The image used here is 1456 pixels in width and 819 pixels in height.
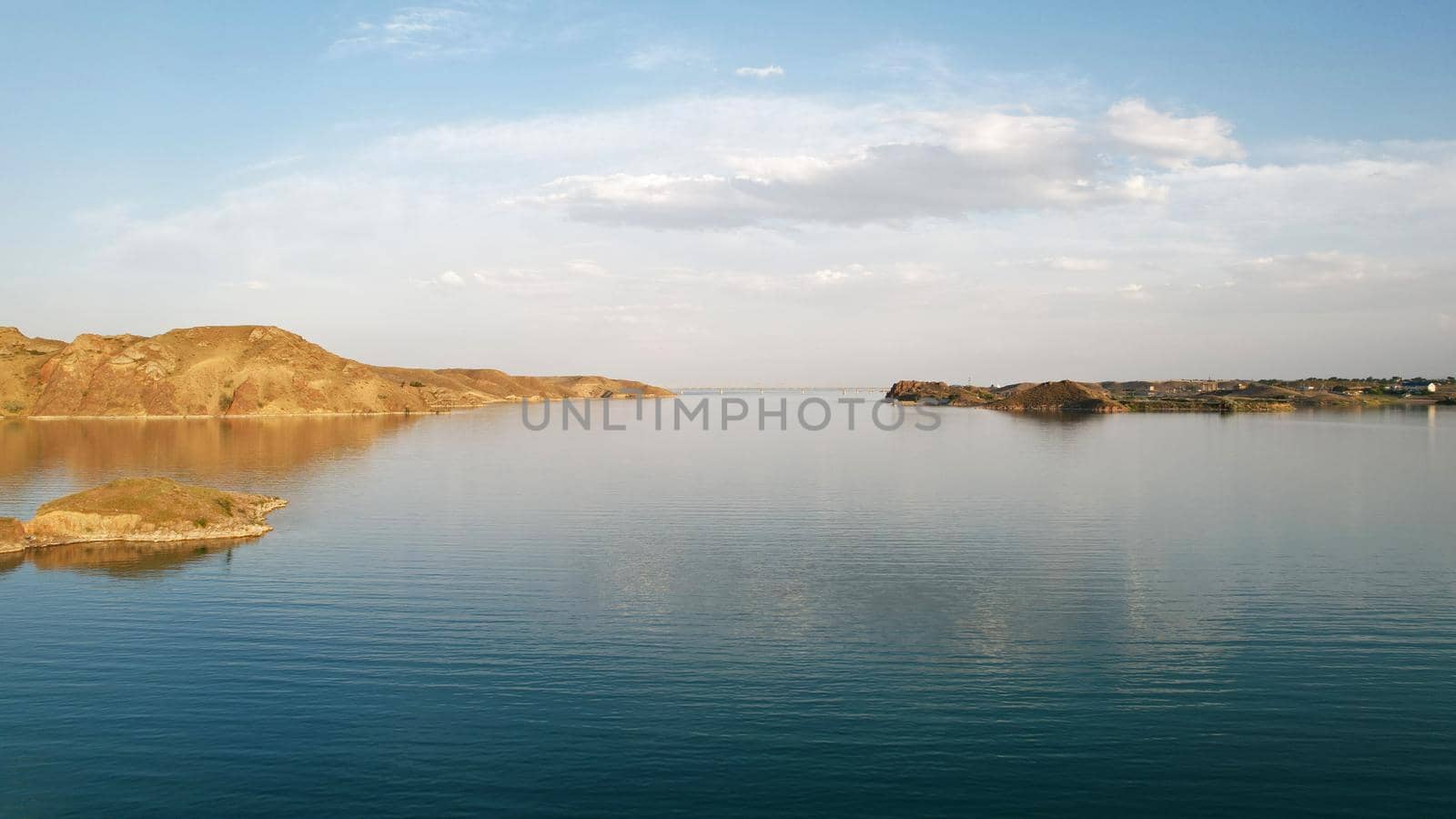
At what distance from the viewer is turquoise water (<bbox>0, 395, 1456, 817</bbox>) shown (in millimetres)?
20531

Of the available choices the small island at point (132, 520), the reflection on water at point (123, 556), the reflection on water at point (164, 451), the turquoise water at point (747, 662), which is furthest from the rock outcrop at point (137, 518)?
the reflection on water at point (164, 451)

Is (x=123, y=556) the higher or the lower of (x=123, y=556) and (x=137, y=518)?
the lower

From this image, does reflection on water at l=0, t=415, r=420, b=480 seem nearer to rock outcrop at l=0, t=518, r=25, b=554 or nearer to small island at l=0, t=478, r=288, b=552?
small island at l=0, t=478, r=288, b=552

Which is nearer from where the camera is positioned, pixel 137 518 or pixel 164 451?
pixel 137 518

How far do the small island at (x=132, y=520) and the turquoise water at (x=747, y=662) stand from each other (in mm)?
3176

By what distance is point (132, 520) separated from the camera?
51.5 meters

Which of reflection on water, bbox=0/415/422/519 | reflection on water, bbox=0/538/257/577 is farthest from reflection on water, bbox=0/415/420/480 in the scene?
reflection on water, bbox=0/538/257/577

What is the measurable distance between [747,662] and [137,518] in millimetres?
43647

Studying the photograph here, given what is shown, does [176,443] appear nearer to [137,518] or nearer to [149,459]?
[149,459]

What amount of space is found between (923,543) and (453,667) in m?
29.9

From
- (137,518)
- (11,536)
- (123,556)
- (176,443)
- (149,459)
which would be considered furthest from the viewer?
(176,443)

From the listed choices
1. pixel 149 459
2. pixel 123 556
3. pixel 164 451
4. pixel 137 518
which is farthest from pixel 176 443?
pixel 123 556

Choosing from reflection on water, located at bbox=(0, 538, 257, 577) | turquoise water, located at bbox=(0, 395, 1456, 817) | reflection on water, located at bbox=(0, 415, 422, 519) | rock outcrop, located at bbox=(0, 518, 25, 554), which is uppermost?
reflection on water, located at bbox=(0, 415, 422, 519)

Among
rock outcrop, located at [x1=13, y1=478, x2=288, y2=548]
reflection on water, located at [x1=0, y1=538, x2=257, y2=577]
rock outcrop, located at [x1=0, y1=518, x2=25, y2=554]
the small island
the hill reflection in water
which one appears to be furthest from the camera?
rock outcrop, located at [x1=13, y1=478, x2=288, y2=548]
